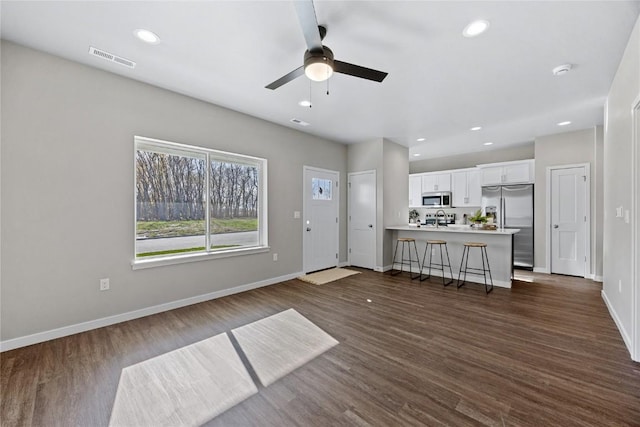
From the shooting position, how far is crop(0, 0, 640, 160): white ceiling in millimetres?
2047

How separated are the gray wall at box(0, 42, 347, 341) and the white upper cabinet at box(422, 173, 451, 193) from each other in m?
6.23

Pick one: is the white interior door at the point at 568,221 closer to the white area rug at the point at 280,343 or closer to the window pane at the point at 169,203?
the white area rug at the point at 280,343

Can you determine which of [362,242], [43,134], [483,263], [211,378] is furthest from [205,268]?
[483,263]

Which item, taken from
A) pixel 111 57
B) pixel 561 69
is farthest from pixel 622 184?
pixel 111 57

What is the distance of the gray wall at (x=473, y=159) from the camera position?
254 inches

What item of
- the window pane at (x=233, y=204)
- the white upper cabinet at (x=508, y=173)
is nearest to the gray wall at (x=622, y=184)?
the white upper cabinet at (x=508, y=173)

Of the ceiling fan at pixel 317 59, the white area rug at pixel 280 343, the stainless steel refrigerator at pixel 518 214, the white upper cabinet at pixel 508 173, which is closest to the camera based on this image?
the ceiling fan at pixel 317 59

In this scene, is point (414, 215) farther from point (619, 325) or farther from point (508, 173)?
point (619, 325)

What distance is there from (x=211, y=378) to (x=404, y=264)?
4568 millimetres

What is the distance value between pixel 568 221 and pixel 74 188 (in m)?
7.86

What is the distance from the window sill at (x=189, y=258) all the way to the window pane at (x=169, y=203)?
0.13m

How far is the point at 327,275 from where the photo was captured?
16.9ft

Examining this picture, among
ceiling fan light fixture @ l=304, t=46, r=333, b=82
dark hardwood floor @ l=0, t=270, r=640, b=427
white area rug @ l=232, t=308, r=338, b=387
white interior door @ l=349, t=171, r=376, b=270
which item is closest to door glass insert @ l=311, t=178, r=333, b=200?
white interior door @ l=349, t=171, r=376, b=270

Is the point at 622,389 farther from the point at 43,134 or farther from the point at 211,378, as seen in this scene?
the point at 43,134
